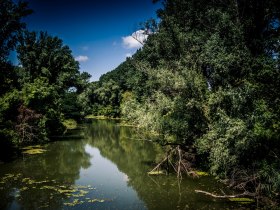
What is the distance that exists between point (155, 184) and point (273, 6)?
14.1 m

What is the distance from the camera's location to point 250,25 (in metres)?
19.8

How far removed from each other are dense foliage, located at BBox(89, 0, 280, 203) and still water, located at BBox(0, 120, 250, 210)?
245 cm

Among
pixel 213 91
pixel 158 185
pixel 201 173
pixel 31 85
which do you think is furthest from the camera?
pixel 31 85

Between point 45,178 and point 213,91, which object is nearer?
point 45,178

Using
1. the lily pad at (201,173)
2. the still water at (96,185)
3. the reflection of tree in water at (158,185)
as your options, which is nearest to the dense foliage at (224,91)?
the lily pad at (201,173)

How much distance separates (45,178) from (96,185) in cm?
402

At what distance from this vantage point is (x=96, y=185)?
19.0 metres

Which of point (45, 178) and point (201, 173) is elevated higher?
point (201, 173)

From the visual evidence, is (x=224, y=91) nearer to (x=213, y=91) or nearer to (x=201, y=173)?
(x=213, y=91)

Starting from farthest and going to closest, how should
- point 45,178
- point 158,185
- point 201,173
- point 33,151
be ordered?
1. point 33,151
2. point 201,173
3. point 45,178
4. point 158,185

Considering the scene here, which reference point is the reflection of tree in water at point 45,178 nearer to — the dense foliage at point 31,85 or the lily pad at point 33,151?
the lily pad at point 33,151

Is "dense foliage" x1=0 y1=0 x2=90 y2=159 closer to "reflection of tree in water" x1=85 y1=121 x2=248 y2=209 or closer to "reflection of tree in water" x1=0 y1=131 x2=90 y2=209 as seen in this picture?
"reflection of tree in water" x1=0 y1=131 x2=90 y2=209

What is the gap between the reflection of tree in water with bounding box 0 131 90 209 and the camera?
1558cm

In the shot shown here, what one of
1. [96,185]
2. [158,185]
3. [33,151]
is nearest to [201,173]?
[158,185]
